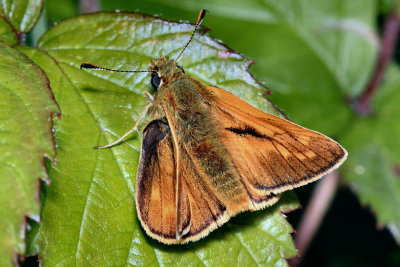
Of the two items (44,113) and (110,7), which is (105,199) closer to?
(44,113)

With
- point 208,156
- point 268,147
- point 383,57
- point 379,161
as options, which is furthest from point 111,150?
point 383,57

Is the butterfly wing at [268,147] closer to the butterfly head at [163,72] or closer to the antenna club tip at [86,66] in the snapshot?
the butterfly head at [163,72]

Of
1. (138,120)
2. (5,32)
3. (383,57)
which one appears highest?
(383,57)

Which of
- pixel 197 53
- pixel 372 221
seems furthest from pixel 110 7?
pixel 372 221

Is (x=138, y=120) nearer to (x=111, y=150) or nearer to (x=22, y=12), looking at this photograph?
(x=111, y=150)

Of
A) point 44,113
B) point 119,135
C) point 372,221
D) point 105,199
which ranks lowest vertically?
point 372,221

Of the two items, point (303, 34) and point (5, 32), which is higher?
point (303, 34)

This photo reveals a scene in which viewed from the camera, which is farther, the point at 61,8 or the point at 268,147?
the point at 61,8
